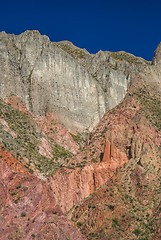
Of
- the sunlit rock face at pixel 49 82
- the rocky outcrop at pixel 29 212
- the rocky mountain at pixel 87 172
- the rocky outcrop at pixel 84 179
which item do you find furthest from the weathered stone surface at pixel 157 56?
the rocky outcrop at pixel 29 212

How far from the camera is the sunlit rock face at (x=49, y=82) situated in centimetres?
8781

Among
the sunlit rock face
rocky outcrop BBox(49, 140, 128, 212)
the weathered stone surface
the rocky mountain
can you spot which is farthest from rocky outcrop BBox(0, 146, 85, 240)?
the sunlit rock face

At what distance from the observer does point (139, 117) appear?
48.5 m

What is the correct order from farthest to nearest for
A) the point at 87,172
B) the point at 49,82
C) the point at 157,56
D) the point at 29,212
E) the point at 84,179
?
the point at 49,82 < the point at 157,56 < the point at 87,172 < the point at 84,179 < the point at 29,212

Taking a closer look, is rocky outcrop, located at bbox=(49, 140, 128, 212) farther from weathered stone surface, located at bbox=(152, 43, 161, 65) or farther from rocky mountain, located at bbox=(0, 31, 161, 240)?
weathered stone surface, located at bbox=(152, 43, 161, 65)

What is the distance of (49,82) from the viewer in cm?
9044

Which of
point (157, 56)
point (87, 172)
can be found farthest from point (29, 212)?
point (157, 56)

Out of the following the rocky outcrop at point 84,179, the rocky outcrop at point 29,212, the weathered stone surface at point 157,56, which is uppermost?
the weathered stone surface at point 157,56

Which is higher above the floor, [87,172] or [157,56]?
[157,56]

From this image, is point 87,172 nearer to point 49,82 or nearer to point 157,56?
point 157,56

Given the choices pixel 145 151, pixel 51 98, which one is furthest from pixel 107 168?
pixel 51 98

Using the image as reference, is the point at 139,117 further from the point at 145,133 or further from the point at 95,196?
the point at 95,196

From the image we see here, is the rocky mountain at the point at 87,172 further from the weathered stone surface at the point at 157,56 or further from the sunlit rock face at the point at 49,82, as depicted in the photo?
the sunlit rock face at the point at 49,82

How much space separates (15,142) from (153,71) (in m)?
20.5
